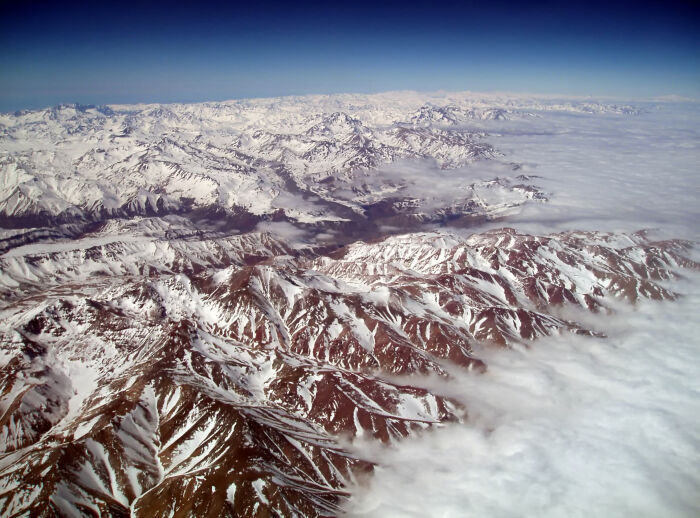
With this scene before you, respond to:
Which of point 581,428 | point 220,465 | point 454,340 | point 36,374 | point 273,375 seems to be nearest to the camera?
point 220,465

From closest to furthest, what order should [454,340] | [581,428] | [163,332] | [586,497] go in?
[586,497]
[581,428]
[163,332]
[454,340]

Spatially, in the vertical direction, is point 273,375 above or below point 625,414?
below

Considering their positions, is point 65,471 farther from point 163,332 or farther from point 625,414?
point 625,414

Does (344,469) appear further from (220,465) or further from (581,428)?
(581,428)

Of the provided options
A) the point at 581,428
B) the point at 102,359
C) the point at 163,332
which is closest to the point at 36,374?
the point at 102,359

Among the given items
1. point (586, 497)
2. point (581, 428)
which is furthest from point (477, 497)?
point (581, 428)

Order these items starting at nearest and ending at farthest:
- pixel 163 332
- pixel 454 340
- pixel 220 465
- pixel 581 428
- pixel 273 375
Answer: pixel 220 465
pixel 581 428
pixel 273 375
pixel 163 332
pixel 454 340

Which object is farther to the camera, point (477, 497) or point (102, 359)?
point (102, 359)

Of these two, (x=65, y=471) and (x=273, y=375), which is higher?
(x=65, y=471)

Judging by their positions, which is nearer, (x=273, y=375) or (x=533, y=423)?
(x=533, y=423)
